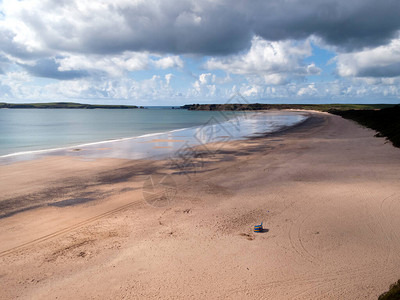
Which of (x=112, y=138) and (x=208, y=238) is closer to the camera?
(x=208, y=238)

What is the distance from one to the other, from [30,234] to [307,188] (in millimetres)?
9663

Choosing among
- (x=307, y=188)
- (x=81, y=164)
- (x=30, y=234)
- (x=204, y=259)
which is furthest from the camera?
Answer: (x=81, y=164)

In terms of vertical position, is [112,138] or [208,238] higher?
[112,138]

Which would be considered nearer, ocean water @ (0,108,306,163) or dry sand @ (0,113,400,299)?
dry sand @ (0,113,400,299)

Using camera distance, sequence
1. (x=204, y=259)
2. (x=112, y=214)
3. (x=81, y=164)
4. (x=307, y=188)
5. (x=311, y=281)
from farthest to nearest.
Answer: (x=81, y=164) → (x=307, y=188) → (x=112, y=214) → (x=204, y=259) → (x=311, y=281)

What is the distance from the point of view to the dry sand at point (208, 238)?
4887 millimetres

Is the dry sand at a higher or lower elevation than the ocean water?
lower

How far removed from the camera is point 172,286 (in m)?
4.90

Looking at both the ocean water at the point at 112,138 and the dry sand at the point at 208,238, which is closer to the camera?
the dry sand at the point at 208,238

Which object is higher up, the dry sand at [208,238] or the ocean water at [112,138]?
the ocean water at [112,138]

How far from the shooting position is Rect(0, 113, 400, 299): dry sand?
16.0ft

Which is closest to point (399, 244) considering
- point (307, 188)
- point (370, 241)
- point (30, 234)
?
point (370, 241)

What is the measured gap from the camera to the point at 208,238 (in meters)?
6.60

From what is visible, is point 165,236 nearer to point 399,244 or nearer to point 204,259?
point 204,259
